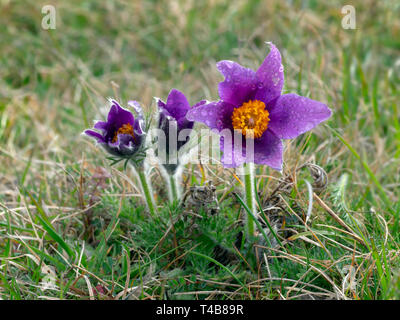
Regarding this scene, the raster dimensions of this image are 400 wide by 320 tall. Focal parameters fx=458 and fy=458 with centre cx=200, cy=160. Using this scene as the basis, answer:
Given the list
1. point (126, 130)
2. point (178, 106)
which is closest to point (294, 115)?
point (178, 106)

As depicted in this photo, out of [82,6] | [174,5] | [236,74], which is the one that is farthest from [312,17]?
[236,74]

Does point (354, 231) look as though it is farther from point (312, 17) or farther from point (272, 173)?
point (312, 17)

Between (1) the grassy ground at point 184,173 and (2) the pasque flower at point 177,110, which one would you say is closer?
(2) the pasque flower at point 177,110

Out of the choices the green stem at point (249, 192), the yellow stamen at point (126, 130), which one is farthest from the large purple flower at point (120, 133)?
the green stem at point (249, 192)

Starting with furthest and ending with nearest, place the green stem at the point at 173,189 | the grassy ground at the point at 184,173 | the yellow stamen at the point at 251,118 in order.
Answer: the green stem at the point at 173,189 → the grassy ground at the point at 184,173 → the yellow stamen at the point at 251,118

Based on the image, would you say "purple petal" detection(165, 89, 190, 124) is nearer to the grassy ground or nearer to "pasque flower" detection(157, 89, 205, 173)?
"pasque flower" detection(157, 89, 205, 173)

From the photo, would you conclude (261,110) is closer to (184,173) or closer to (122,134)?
(122,134)

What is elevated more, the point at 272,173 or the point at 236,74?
the point at 236,74

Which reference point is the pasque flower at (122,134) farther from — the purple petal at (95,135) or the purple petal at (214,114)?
the purple petal at (214,114)
